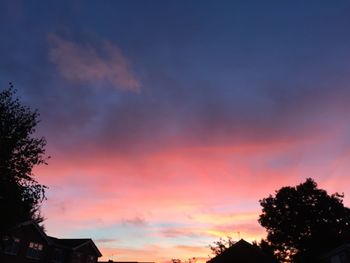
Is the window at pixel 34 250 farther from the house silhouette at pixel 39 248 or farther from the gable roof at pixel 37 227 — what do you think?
the gable roof at pixel 37 227

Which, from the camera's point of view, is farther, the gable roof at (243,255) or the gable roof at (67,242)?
the gable roof at (67,242)

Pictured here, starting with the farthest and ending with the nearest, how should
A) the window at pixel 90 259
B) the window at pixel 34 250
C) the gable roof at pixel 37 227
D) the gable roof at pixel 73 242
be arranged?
the window at pixel 90 259 → the gable roof at pixel 73 242 → the window at pixel 34 250 → the gable roof at pixel 37 227

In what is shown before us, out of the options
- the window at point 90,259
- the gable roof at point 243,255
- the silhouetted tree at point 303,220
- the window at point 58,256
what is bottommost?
the gable roof at point 243,255

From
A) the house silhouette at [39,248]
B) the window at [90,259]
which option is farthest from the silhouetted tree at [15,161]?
the window at [90,259]

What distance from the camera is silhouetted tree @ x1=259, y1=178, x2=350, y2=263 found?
231 feet

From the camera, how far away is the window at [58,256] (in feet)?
199

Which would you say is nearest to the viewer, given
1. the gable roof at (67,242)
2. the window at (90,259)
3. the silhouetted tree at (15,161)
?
the silhouetted tree at (15,161)

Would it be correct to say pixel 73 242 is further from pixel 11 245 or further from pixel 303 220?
pixel 303 220

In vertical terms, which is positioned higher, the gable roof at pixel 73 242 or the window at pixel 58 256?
the gable roof at pixel 73 242

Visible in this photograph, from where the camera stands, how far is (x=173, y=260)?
10194 cm

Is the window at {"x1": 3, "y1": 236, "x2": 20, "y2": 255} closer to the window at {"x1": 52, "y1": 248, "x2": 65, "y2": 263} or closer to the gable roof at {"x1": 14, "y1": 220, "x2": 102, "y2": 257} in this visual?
the gable roof at {"x1": 14, "y1": 220, "x2": 102, "y2": 257}

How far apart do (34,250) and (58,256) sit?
6.55 metres

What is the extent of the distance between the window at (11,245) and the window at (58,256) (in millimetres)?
8883

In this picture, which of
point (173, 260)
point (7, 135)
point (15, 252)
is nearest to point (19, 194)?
point (7, 135)
